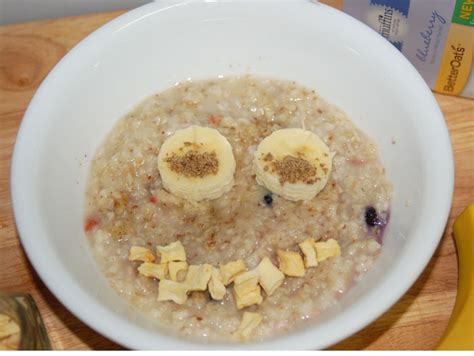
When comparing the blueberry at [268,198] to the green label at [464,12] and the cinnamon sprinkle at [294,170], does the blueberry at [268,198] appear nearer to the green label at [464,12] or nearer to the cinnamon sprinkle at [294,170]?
the cinnamon sprinkle at [294,170]

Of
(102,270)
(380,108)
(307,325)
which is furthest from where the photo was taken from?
(380,108)

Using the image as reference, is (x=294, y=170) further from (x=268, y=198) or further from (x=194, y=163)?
(x=194, y=163)

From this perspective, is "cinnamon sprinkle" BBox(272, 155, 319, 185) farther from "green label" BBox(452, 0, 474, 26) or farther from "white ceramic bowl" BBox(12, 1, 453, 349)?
"green label" BBox(452, 0, 474, 26)

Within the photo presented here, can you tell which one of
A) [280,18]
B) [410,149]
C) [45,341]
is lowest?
[45,341]

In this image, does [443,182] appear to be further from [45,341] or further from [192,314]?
[45,341]

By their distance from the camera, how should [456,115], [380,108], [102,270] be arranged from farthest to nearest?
[456,115] < [380,108] < [102,270]

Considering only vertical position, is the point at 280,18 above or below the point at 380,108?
above

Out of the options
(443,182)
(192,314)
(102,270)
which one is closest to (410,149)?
(443,182)

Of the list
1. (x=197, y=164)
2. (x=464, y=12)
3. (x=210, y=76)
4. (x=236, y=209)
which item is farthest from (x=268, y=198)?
(x=464, y=12)
